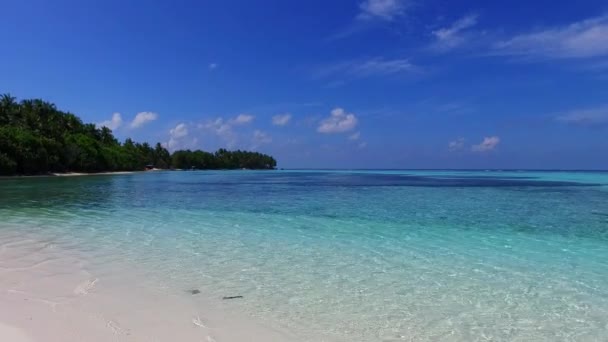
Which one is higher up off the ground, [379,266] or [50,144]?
[50,144]

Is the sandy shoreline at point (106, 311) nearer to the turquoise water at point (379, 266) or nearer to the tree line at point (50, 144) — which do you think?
the turquoise water at point (379, 266)

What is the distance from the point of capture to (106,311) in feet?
15.9

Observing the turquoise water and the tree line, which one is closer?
the turquoise water

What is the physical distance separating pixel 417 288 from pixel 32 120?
234 ft

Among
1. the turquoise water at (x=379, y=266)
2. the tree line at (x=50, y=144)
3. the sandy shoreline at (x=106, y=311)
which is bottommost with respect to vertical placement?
the turquoise water at (x=379, y=266)

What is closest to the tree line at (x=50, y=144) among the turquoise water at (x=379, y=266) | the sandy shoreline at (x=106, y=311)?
the turquoise water at (x=379, y=266)

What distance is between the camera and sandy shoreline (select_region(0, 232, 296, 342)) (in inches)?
165

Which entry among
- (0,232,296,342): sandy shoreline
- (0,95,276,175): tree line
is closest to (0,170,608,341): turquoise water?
(0,232,296,342): sandy shoreline

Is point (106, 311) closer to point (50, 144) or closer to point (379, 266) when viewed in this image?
point (379, 266)

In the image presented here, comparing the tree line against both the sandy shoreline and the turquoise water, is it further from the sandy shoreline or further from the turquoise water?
the sandy shoreline

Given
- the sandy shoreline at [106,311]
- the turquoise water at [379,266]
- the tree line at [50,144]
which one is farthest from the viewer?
the tree line at [50,144]

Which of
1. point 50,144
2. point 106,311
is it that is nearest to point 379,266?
point 106,311

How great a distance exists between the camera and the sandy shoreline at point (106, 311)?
4203 mm

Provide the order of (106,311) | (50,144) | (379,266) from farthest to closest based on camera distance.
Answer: (50,144) → (379,266) → (106,311)
